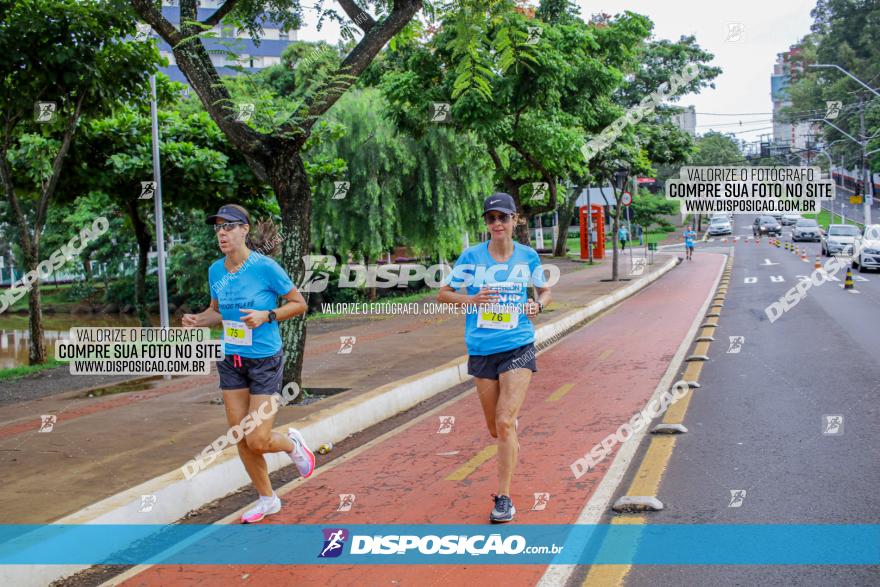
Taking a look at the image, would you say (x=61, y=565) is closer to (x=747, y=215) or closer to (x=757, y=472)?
(x=757, y=472)

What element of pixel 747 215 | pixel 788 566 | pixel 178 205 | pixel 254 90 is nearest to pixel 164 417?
pixel 254 90

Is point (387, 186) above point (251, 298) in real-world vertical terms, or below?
above

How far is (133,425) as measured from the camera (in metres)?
8.83

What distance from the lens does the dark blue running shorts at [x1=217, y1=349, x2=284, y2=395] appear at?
5574 mm

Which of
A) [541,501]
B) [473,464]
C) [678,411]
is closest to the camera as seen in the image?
[541,501]

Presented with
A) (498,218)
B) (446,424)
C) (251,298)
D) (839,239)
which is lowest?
(446,424)

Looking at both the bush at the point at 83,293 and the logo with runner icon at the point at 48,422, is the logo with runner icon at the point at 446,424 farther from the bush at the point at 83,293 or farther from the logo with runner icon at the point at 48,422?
the bush at the point at 83,293

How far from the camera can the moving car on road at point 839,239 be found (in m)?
36.3

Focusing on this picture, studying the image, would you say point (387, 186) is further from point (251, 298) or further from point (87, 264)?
point (87, 264)

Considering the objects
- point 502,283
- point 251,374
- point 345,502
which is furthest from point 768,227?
point 251,374

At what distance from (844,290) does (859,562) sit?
19.7 m

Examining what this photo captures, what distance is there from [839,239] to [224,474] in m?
35.7

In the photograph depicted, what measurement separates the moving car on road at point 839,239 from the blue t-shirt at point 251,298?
35.1 metres

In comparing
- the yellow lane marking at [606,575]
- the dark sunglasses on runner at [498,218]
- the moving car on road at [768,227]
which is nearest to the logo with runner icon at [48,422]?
the dark sunglasses on runner at [498,218]
